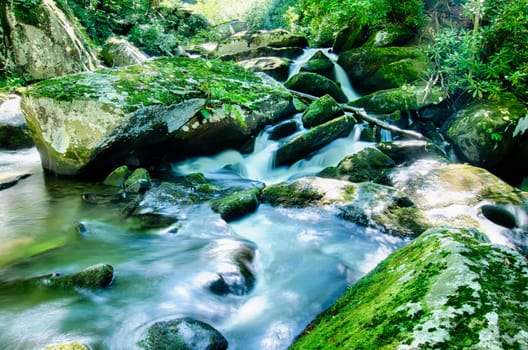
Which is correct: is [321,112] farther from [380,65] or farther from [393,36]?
[393,36]

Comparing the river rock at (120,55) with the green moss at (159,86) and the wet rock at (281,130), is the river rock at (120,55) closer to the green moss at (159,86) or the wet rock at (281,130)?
the green moss at (159,86)

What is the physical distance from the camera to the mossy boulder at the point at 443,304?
132 centimetres

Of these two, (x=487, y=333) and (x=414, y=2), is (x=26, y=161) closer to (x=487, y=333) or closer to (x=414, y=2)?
(x=487, y=333)

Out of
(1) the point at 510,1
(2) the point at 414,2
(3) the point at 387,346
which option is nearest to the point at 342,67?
(2) the point at 414,2

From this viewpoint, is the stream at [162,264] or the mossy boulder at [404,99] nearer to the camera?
the stream at [162,264]

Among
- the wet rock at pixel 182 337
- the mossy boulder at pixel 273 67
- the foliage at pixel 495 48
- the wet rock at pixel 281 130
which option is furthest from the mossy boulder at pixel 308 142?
the wet rock at pixel 182 337

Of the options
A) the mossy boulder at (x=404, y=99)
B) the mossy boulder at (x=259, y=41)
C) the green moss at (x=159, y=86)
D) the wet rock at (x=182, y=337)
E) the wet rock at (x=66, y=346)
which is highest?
the mossy boulder at (x=259, y=41)

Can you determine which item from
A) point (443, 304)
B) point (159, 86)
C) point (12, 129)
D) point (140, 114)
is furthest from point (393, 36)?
point (443, 304)

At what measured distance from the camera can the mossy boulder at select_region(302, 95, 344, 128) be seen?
8.62m

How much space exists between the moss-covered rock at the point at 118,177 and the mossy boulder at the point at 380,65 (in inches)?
329

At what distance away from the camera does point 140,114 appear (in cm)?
623

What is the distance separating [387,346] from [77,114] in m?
6.27

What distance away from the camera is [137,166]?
7.12m

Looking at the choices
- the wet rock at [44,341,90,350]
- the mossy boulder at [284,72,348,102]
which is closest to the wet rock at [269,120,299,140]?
the mossy boulder at [284,72,348,102]
